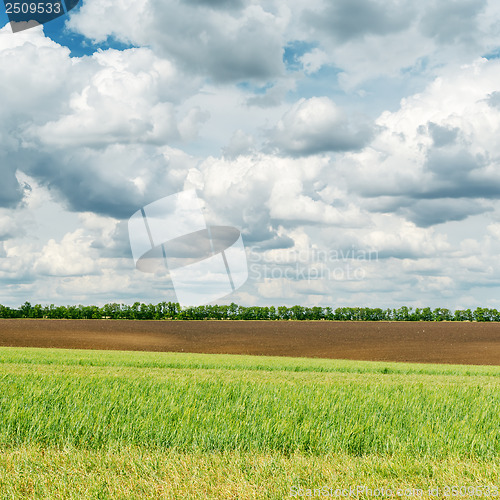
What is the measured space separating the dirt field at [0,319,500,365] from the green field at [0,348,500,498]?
34.5 metres

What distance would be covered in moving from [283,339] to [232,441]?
48727 millimetres

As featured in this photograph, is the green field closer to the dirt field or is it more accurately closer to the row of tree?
the dirt field

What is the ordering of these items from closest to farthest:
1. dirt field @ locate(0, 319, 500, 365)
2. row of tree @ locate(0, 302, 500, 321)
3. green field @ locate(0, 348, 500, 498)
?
green field @ locate(0, 348, 500, 498) → dirt field @ locate(0, 319, 500, 365) → row of tree @ locate(0, 302, 500, 321)

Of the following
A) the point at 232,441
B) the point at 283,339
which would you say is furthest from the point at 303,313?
the point at 232,441

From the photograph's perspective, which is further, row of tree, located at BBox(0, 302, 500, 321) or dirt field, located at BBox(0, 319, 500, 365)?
row of tree, located at BBox(0, 302, 500, 321)

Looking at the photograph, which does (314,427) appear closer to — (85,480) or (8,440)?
(85,480)

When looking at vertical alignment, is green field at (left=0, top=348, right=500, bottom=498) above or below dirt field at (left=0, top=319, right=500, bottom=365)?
above

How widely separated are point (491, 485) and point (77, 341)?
48.7 m

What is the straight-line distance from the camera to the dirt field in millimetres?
44719

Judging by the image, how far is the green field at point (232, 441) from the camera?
529 centimetres

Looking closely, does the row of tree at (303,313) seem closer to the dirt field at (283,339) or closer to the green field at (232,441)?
the dirt field at (283,339)

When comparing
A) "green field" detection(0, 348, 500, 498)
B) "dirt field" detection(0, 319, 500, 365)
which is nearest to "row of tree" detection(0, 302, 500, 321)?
"dirt field" detection(0, 319, 500, 365)

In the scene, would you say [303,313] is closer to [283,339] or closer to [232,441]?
[283,339]

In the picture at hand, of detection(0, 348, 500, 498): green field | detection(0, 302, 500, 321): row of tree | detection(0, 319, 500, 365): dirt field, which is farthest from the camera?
detection(0, 302, 500, 321): row of tree
